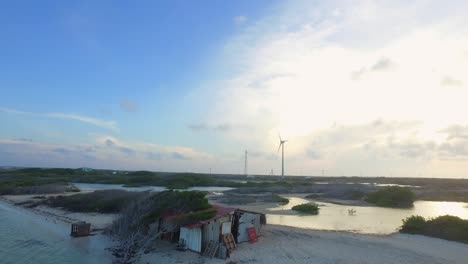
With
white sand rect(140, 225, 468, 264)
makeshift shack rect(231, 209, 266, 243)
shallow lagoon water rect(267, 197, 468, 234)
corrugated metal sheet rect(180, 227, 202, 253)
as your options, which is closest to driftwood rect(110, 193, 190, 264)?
corrugated metal sheet rect(180, 227, 202, 253)

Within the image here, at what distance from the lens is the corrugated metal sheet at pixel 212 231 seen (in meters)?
22.8

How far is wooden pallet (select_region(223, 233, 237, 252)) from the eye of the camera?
22998 millimetres

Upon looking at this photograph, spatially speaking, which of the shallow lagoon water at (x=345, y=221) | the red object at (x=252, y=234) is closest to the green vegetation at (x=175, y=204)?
the red object at (x=252, y=234)

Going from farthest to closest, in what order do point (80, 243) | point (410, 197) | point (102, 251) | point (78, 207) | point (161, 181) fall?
1. point (161, 181)
2. point (410, 197)
3. point (78, 207)
4. point (80, 243)
5. point (102, 251)

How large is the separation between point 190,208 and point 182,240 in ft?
11.6

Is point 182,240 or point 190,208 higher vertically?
point 190,208

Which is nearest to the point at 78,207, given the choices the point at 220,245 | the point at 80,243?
the point at 80,243

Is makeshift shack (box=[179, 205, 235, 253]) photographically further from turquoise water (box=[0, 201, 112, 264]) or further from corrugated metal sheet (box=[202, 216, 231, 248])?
turquoise water (box=[0, 201, 112, 264])

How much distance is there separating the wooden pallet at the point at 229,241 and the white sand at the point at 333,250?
0.40 m

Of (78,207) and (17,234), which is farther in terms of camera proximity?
(78,207)

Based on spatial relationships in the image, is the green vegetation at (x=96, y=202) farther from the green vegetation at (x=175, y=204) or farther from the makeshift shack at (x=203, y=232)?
the makeshift shack at (x=203, y=232)

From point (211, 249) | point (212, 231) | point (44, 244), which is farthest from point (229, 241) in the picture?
point (44, 244)

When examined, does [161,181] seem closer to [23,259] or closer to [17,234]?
[17,234]

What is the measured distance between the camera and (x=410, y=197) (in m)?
59.5
